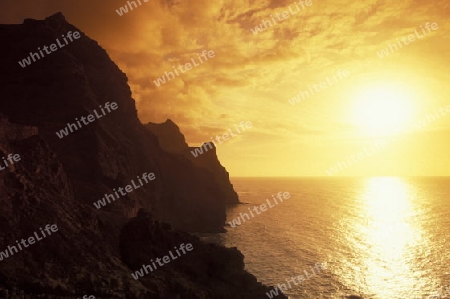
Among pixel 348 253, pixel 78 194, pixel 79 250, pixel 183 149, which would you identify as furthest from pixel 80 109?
pixel 183 149

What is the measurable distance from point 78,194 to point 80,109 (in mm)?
18221

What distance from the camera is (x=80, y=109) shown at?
54719 mm

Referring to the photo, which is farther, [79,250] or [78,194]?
[78,194]

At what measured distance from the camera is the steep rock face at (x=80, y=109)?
49531 mm

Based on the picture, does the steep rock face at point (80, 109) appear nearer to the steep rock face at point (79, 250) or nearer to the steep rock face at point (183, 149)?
the steep rock face at point (79, 250)

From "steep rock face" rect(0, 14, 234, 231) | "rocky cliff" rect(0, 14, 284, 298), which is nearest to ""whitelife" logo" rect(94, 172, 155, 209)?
"steep rock face" rect(0, 14, 234, 231)

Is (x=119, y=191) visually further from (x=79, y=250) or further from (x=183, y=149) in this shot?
(x=183, y=149)

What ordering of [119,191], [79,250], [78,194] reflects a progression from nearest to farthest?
1. [79,250]
2. [78,194]
3. [119,191]

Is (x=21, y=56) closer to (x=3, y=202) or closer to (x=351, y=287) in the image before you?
(x=3, y=202)

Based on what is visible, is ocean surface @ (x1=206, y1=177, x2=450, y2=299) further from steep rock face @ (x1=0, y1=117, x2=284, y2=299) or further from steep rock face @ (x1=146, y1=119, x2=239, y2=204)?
steep rock face @ (x1=146, y1=119, x2=239, y2=204)

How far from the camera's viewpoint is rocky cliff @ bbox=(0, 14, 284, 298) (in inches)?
976

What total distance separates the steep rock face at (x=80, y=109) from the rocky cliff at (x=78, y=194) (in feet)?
0.63

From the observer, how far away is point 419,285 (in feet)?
171

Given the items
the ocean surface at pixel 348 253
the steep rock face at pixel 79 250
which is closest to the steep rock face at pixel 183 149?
the ocean surface at pixel 348 253
